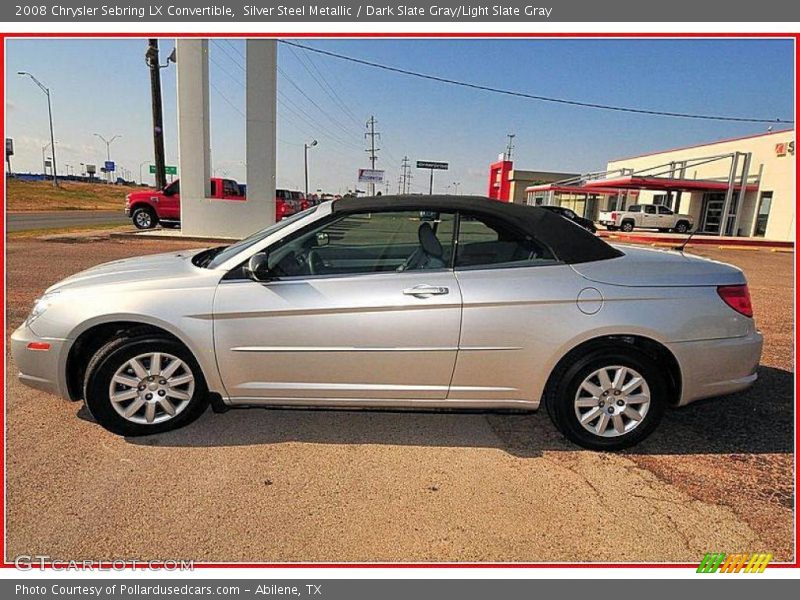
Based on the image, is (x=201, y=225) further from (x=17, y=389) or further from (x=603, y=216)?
(x=603, y=216)

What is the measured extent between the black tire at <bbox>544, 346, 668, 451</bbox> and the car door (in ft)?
2.45

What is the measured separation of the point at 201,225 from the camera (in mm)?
15648

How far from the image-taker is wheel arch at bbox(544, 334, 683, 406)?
3.09 m

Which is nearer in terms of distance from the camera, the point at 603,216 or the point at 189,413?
the point at 189,413

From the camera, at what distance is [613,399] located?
3119 mm

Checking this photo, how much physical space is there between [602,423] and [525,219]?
1.46 m

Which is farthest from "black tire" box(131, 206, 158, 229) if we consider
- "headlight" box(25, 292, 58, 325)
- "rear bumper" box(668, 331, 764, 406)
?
"rear bumper" box(668, 331, 764, 406)

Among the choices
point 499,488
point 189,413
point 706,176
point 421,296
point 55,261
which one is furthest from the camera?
point 706,176

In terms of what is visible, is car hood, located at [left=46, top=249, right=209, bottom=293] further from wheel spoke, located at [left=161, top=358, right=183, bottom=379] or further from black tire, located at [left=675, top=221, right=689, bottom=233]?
black tire, located at [left=675, top=221, right=689, bottom=233]

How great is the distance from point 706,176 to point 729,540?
3468 cm

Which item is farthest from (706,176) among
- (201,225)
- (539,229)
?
(539,229)

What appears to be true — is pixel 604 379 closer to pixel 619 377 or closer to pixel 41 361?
pixel 619 377

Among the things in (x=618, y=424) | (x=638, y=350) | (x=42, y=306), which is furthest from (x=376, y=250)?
(x=42, y=306)

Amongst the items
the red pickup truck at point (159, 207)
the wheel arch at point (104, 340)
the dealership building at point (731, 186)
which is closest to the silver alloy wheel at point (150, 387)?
the wheel arch at point (104, 340)
